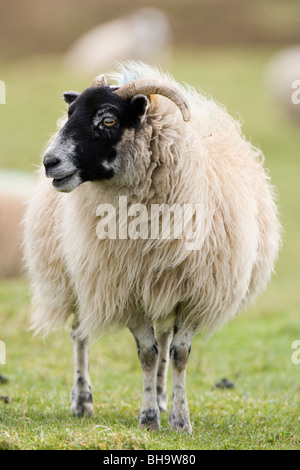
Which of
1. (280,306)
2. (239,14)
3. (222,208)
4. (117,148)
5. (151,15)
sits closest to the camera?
(117,148)

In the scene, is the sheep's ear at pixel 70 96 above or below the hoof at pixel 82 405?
above

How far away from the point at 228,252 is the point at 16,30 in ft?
131

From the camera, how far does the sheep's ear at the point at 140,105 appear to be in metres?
4.90

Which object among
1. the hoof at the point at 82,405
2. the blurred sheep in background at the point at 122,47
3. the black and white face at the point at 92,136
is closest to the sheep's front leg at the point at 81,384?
the hoof at the point at 82,405

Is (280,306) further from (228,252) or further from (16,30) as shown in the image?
(16,30)

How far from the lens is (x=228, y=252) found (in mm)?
5234

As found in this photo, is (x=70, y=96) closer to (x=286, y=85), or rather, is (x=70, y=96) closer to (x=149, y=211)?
(x=149, y=211)

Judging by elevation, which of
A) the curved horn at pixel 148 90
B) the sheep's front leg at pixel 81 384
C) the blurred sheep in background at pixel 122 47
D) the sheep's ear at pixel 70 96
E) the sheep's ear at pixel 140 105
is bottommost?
the sheep's front leg at pixel 81 384

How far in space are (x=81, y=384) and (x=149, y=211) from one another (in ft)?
6.10

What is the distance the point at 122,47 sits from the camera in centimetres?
3133

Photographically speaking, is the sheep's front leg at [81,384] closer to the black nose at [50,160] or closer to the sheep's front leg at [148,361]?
the sheep's front leg at [148,361]

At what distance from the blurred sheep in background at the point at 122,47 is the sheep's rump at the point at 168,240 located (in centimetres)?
2487

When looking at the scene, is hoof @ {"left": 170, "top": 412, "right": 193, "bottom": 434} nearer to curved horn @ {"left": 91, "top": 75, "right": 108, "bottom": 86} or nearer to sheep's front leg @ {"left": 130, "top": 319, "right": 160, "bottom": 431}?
sheep's front leg @ {"left": 130, "top": 319, "right": 160, "bottom": 431}
